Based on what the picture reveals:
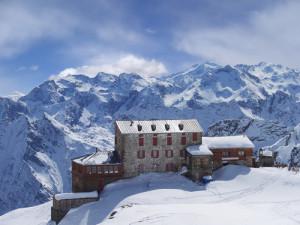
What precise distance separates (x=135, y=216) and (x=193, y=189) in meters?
25.1

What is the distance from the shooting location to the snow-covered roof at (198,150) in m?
106

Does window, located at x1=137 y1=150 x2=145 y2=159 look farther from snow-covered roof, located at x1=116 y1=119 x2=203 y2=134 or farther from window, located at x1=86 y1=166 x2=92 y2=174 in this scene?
window, located at x1=86 y1=166 x2=92 y2=174

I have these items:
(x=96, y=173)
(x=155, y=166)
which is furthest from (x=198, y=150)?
(x=96, y=173)

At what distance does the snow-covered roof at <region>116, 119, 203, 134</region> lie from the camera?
4304 inches

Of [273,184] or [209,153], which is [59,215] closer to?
[209,153]

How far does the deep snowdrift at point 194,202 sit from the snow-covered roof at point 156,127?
8566mm

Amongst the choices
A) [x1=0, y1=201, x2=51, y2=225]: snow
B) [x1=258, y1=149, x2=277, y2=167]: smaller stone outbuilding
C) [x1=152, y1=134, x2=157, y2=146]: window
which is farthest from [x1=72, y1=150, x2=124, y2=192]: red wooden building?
[x1=258, y1=149, x2=277, y2=167]: smaller stone outbuilding

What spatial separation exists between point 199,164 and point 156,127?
11.5 m

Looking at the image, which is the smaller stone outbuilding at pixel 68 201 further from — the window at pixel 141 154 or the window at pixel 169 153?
the window at pixel 169 153

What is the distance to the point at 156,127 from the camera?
11038 cm

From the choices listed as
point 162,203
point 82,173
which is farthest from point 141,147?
point 162,203

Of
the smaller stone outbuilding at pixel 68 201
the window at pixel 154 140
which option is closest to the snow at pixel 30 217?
the smaller stone outbuilding at pixel 68 201

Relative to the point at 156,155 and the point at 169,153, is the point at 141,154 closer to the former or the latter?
the point at 156,155

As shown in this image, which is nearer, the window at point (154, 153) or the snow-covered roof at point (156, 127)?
the window at point (154, 153)
